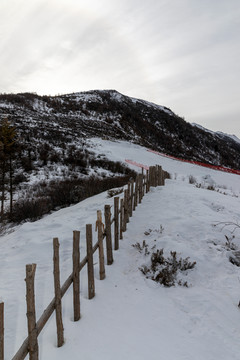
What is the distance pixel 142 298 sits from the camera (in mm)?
3488

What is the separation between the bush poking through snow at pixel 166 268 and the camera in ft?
12.6

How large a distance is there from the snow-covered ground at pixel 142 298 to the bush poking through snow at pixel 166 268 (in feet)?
0.35

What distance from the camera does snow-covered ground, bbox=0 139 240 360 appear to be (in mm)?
2570

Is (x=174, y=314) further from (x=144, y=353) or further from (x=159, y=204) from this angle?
(x=159, y=204)

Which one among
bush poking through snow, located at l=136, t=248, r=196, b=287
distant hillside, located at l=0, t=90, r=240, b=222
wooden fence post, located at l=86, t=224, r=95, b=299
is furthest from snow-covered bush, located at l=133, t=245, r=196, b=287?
distant hillside, located at l=0, t=90, r=240, b=222

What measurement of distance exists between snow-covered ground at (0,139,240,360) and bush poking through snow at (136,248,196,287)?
0.35 feet

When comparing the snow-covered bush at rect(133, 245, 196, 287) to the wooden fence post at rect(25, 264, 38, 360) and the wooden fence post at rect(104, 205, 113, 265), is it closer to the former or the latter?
the wooden fence post at rect(104, 205, 113, 265)

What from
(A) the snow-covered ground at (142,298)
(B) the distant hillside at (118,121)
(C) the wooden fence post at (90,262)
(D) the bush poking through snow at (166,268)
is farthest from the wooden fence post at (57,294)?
(B) the distant hillside at (118,121)

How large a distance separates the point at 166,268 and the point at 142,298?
0.76 meters

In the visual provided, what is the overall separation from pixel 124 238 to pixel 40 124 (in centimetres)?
2493

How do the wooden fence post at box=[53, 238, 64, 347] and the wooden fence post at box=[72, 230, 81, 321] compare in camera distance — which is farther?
the wooden fence post at box=[72, 230, 81, 321]

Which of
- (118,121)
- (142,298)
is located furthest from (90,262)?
(118,121)

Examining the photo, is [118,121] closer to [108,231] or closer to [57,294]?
[108,231]

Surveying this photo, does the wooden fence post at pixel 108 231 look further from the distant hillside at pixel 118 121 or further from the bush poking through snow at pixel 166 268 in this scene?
the distant hillside at pixel 118 121
